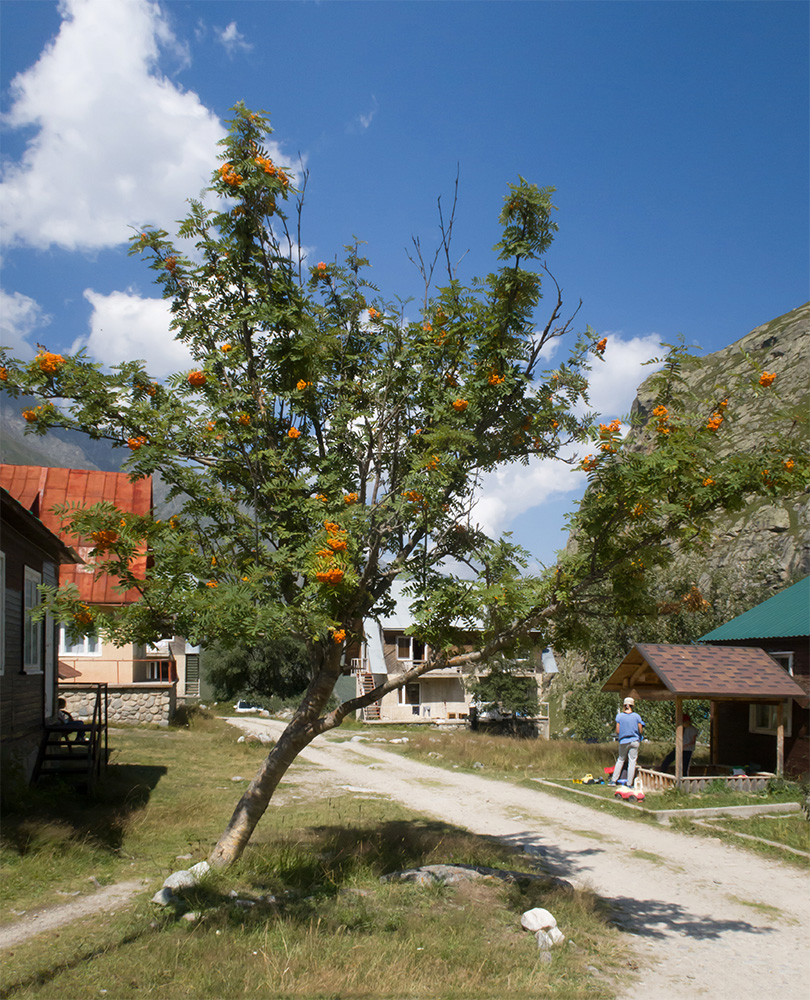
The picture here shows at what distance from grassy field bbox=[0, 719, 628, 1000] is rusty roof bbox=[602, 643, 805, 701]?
6.93m

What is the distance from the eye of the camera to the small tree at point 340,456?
655cm

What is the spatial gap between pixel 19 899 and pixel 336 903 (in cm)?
312

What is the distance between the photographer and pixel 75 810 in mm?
10805

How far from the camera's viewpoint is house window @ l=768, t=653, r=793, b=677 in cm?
1719

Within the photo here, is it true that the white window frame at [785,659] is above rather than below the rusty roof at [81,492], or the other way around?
below

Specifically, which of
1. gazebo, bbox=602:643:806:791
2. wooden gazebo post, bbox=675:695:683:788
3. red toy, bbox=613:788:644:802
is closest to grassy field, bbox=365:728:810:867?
red toy, bbox=613:788:644:802

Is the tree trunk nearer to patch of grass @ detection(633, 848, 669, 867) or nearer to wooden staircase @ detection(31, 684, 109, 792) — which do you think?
wooden staircase @ detection(31, 684, 109, 792)

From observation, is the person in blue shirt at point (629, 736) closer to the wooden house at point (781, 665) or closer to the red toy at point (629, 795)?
the red toy at point (629, 795)

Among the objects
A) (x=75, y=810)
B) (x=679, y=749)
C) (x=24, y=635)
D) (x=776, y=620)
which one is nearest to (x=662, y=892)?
(x=679, y=749)

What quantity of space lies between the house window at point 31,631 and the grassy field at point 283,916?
222 cm

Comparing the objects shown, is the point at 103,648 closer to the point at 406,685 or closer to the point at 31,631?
the point at 31,631

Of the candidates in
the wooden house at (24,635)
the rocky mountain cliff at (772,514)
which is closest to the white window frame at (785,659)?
the rocky mountain cliff at (772,514)

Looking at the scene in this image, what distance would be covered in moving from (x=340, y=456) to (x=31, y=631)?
7901 mm

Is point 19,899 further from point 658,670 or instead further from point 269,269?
point 658,670
